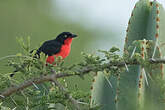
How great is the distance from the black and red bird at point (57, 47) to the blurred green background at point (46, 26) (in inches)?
391

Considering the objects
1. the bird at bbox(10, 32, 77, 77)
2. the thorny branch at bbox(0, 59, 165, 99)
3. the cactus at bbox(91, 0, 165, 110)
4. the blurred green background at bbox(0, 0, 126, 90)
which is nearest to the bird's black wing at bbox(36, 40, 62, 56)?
the bird at bbox(10, 32, 77, 77)

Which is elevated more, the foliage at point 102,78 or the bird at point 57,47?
the bird at point 57,47

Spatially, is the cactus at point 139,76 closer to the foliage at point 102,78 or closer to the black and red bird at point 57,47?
the foliage at point 102,78

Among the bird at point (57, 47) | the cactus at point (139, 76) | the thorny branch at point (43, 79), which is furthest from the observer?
the bird at point (57, 47)

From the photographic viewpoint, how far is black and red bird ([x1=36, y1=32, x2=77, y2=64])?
436 cm

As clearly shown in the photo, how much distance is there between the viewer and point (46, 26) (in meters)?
18.7

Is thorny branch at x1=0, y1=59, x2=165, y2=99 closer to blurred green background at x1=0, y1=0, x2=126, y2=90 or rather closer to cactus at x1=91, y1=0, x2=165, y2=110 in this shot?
cactus at x1=91, y1=0, x2=165, y2=110

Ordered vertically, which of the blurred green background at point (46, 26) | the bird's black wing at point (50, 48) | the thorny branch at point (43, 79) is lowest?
the thorny branch at point (43, 79)

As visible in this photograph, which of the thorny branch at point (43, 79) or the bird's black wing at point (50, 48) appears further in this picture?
the bird's black wing at point (50, 48)

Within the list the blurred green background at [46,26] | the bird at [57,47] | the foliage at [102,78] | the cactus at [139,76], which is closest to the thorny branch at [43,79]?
the foliage at [102,78]

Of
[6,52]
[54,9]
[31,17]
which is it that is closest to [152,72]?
[6,52]

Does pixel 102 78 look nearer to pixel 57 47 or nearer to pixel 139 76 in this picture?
pixel 139 76

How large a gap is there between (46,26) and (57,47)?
14.1 metres

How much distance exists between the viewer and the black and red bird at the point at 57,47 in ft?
14.3
